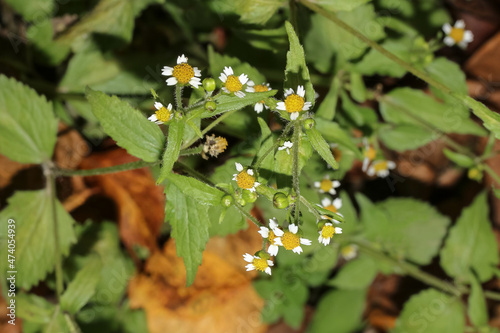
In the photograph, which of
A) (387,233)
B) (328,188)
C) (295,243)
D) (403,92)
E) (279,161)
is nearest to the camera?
(295,243)

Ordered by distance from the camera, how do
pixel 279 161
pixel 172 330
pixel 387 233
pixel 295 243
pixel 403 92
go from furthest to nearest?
pixel 172 330, pixel 387 233, pixel 403 92, pixel 279 161, pixel 295 243

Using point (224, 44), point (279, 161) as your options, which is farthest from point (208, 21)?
point (279, 161)

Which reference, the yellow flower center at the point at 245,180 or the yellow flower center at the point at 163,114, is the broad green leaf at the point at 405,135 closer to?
the yellow flower center at the point at 245,180

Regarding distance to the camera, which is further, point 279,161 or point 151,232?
point 151,232

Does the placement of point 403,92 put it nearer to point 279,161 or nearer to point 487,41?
point 487,41

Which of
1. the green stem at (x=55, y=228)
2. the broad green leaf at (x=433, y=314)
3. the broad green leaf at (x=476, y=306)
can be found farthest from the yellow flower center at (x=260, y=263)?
the broad green leaf at (x=476, y=306)

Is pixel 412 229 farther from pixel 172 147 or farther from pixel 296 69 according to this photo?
pixel 172 147

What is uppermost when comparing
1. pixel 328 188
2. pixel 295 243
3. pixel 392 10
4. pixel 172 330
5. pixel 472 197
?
pixel 392 10

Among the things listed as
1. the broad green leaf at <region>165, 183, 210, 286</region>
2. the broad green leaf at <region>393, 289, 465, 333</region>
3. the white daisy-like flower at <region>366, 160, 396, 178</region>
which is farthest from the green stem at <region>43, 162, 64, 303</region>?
the broad green leaf at <region>393, 289, 465, 333</region>
